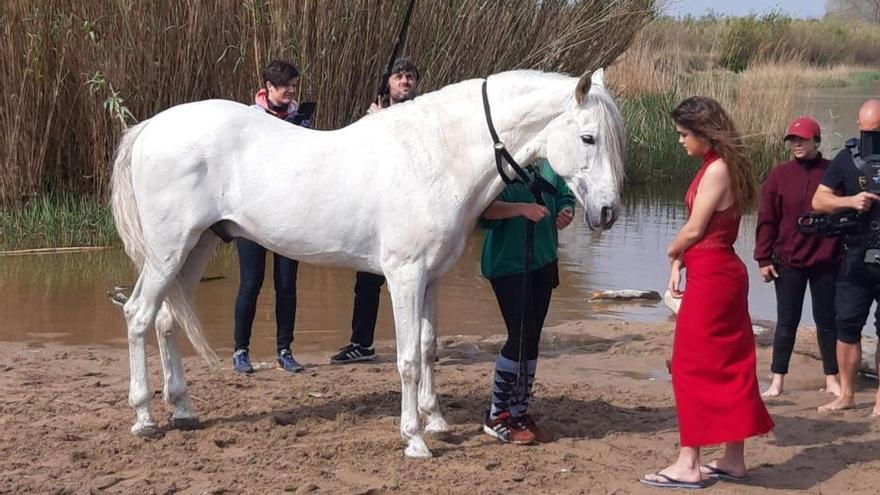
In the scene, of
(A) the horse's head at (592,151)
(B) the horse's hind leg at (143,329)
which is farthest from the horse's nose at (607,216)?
(B) the horse's hind leg at (143,329)

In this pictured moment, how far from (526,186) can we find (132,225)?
1.89m

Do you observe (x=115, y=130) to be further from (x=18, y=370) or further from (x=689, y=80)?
(x=689, y=80)

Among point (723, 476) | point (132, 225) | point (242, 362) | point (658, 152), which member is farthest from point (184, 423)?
point (658, 152)

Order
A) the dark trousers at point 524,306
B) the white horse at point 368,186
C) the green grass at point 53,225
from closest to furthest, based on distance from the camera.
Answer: the white horse at point 368,186, the dark trousers at point 524,306, the green grass at point 53,225

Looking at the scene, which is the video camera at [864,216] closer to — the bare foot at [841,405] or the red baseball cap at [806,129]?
the red baseball cap at [806,129]

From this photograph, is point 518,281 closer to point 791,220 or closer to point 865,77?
point 791,220

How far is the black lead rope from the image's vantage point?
5070mm

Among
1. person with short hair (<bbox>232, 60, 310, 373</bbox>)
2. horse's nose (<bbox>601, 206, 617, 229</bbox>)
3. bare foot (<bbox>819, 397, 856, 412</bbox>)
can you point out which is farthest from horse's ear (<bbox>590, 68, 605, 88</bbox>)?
bare foot (<bbox>819, 397, 856, 412</bbox>)

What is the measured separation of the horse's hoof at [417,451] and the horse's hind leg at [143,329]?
1.24 m

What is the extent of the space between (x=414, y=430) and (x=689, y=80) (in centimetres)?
1393

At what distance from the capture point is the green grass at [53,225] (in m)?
10.2

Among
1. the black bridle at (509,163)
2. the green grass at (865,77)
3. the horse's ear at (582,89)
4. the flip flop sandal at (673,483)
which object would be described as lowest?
the flip flop sandal at (673,483)

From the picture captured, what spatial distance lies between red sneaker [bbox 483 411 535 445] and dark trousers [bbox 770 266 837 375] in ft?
5.68

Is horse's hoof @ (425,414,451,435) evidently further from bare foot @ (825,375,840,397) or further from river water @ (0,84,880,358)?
bare foot @ (825,375,840,397)
